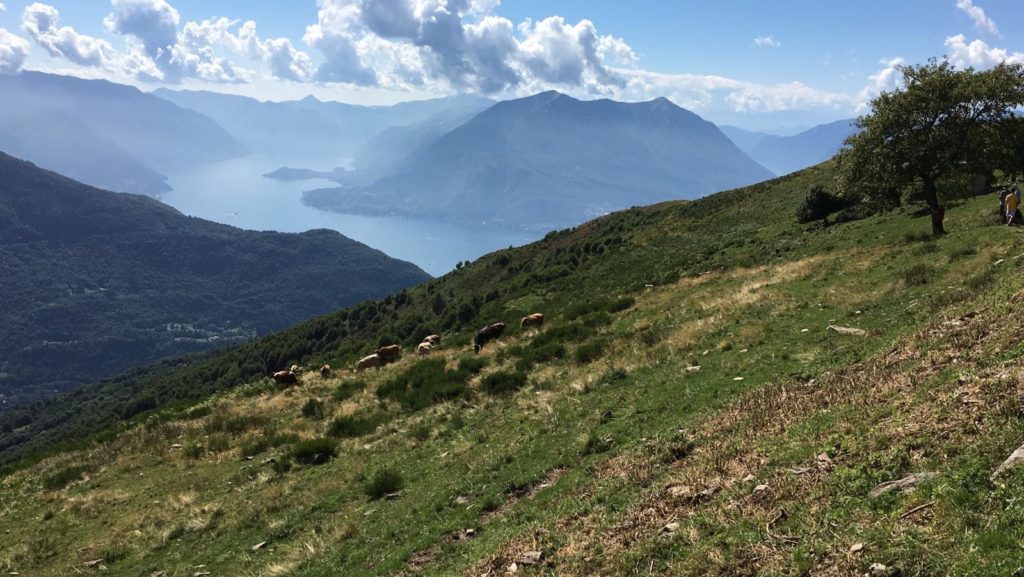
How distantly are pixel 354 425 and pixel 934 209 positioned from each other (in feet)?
85.8

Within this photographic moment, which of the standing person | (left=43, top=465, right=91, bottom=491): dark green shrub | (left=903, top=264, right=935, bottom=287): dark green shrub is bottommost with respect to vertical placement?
(left=43, top=465, right=91, bottom=491): dark green shrub

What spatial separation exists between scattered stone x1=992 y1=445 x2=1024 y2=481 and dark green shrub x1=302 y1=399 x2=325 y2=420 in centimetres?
2108

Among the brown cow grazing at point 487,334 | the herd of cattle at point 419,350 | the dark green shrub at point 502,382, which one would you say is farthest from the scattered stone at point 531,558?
the brown cow grazing at point 487,334

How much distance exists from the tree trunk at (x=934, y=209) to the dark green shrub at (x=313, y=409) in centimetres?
2754

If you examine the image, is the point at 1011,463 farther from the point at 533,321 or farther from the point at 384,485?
the point at 533,321

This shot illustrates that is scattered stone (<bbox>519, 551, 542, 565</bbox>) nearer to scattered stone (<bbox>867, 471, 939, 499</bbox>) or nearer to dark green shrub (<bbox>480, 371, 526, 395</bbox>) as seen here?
scattered stone (<bbox>867, 471, 939, 499</bbox>)

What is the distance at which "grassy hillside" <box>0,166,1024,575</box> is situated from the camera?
5844 mm

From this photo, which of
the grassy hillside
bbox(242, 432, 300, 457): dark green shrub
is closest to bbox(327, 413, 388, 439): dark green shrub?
the grassy hillside

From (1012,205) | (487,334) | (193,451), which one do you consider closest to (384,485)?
(193,451)

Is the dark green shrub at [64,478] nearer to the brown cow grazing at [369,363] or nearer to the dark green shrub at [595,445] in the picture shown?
the brown cow grazing at [369,363]

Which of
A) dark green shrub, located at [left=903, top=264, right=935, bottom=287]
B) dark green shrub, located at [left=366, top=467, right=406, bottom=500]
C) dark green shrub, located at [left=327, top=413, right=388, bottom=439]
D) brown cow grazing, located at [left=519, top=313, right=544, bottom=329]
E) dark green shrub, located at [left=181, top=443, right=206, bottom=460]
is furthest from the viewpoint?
brown cow grazing, located at [left=519, top=313, right=544, bottom=329]

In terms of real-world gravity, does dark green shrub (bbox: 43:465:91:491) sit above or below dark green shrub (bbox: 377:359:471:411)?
below

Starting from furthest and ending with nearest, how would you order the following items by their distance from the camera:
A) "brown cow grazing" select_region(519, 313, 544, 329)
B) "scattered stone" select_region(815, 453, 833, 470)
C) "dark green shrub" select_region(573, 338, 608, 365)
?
"brown cow grazing" select_region(519, 313, 544, 329) < "dark green shrub" select_region(573, 338, 608, 365) < "scattered stone" select_region(815, 453, 833, 470)

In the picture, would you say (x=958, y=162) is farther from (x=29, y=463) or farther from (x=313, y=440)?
(x=29, y=463)
